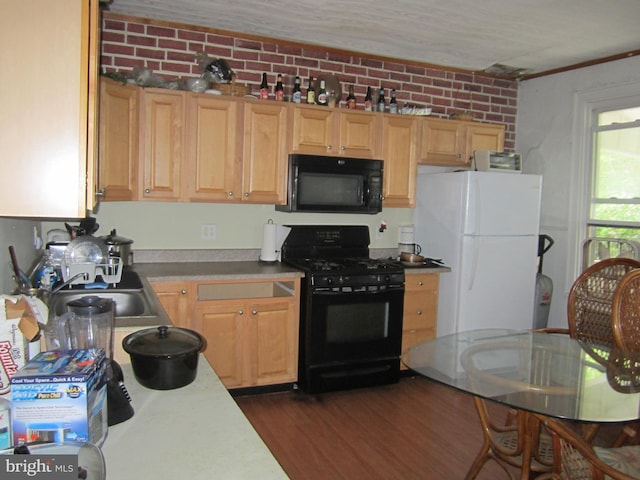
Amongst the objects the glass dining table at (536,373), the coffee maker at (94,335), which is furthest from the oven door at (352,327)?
the coffee maker at (94,335)

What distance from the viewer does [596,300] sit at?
2.68m

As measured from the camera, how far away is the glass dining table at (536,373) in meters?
1.70

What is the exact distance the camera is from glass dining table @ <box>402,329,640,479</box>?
1.70 metres

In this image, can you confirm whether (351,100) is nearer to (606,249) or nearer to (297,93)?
(297,93)

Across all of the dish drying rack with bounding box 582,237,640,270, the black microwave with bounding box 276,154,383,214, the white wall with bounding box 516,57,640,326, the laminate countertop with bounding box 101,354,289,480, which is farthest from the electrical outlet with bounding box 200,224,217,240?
the dish drying rack with bounding box 582,237,640,270

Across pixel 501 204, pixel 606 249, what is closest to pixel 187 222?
pixel 501 204

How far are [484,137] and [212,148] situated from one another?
231cm

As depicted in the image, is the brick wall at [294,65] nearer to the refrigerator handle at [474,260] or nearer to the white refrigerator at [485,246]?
the white refrigerator at [485,246]

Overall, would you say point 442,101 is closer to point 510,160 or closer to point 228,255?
point 510,160

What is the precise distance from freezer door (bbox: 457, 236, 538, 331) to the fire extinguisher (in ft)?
0.77

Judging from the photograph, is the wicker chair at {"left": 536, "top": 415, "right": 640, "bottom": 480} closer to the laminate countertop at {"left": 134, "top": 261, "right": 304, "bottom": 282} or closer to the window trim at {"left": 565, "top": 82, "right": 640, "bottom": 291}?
the laminate countertop at {"left": 134, "top": 261, "right": 304, "bottom": 282}

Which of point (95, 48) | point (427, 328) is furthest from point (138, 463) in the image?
point (427, 328)

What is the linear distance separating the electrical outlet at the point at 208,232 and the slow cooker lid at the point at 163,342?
7.31 ft

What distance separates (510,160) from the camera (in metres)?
4.02
